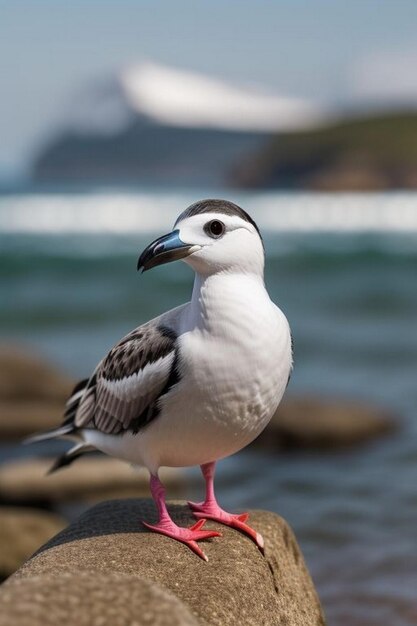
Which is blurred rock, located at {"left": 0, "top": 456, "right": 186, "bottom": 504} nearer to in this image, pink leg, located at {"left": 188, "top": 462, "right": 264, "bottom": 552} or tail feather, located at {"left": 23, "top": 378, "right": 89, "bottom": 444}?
tail feather, located at {"left": 23, "top": 378, "right": 89, "bottom": 444}

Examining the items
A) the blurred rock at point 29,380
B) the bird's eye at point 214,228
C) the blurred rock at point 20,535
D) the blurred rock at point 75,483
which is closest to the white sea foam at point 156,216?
the blurred rock at point 29,380

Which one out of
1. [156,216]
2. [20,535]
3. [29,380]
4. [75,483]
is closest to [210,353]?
[20,535]

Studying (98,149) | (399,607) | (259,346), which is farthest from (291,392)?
(98,149)

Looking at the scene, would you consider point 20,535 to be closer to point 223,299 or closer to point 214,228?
point 223,299

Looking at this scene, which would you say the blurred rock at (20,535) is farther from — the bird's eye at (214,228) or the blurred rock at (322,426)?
the blurred rock at (322,426)

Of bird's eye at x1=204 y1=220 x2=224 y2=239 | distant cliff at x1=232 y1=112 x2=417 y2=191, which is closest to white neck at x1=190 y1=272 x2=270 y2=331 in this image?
bird's eye at x1=204 y1=220 x2=224 y2=239

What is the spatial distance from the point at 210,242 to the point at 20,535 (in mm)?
3836

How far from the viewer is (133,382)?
4.84 metres

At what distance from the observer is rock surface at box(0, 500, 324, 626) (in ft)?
14.6

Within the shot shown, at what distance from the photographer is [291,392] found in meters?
13.9

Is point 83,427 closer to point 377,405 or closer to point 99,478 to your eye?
point 99,478

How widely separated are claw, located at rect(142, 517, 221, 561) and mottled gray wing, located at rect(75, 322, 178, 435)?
46 cm

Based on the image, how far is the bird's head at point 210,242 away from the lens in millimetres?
4316

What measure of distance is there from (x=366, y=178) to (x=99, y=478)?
267 feet
